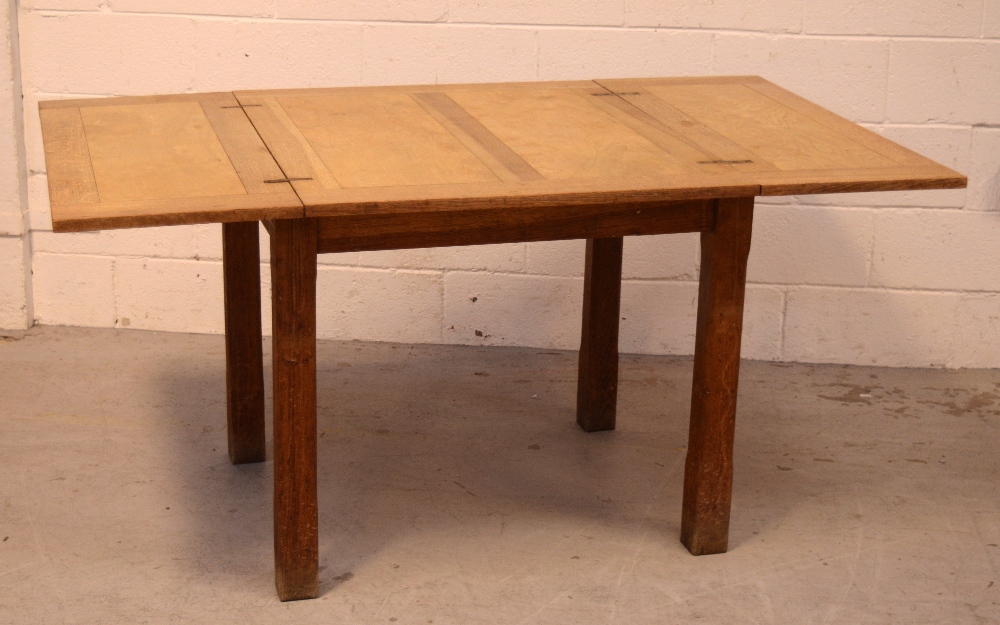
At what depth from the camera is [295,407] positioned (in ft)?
7.17

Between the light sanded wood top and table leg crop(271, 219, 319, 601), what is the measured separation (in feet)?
0.38

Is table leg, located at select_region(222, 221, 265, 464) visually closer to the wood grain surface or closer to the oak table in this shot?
the oak table

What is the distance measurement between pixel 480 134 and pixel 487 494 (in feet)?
2.59

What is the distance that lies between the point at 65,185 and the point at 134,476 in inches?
36.6

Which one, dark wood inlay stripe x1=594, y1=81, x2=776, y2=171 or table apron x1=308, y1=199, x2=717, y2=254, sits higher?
dark wood inlay stripe x1=594, y1=81, x2=776, y2=171

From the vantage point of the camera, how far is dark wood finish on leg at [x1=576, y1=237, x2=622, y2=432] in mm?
2875

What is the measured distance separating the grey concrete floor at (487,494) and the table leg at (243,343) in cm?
8

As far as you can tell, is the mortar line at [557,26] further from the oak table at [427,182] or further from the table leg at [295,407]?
the table leg at [295,407]

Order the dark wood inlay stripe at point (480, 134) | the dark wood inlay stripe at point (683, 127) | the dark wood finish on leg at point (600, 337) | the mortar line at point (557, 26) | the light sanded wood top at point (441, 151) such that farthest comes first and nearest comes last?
1. the mortar line at point (557, 26)
2. the dark wood finish on leg at point (600, 337)
3. the dark wood inlay stripe at point (683, 127)
4. the dark wood inlay stripe at point (480, 134)
5. the light sanded wood top at point (441, 151)

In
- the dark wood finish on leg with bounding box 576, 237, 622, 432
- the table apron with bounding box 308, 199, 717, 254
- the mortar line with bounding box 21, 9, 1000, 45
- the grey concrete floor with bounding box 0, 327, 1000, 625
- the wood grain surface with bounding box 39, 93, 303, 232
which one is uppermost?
the mortar line with bounding box 21, 9, 1000, 45

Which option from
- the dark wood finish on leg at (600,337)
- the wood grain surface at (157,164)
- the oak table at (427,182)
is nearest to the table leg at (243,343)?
the oak table at (427,182)

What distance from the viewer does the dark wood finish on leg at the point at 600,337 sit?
2.88 meters

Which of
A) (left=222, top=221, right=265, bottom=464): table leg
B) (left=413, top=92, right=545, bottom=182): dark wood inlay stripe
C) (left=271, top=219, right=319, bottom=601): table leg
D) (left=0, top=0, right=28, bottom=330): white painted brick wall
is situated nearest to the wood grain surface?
(left=271, top=219, right=319, bottom=601): table leg

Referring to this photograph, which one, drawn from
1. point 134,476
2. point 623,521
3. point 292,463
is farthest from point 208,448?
point 623,521
